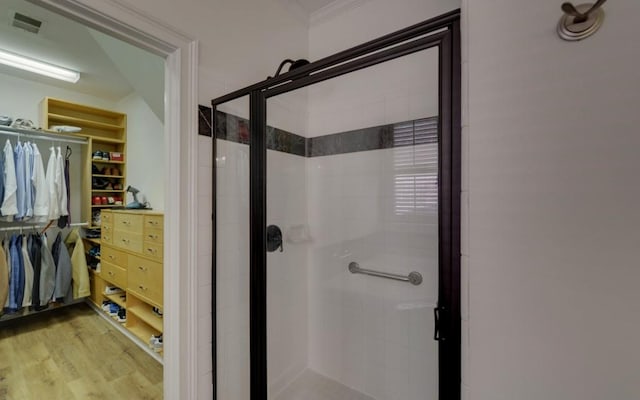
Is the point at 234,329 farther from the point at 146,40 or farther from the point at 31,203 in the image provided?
the point at 31,203

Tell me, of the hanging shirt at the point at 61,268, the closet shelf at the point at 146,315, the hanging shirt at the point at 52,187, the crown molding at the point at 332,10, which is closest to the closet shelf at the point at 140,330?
the closet shelf at the point at 146,315

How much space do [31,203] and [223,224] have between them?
2.60 m

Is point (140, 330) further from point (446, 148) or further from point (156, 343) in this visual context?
point (446, 148)

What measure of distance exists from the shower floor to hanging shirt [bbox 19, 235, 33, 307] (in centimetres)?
281

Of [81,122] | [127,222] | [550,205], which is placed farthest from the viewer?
[81,122]

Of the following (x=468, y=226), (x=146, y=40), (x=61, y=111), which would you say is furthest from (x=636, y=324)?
(x=61, y=111)

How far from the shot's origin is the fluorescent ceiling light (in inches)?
92.8

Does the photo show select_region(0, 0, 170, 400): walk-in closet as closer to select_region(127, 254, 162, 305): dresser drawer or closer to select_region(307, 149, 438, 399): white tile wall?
select_region(127, 254, 162, 305): dresser drawer

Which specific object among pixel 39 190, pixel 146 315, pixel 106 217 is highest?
pixel 39 190

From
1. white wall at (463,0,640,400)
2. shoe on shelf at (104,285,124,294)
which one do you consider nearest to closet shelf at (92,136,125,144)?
shoe on shelf at (104,285,124,294)

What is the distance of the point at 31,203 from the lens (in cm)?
255

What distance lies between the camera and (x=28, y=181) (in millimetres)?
2525

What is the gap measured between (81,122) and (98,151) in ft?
1.19

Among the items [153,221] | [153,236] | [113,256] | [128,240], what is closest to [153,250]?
[153,236]
